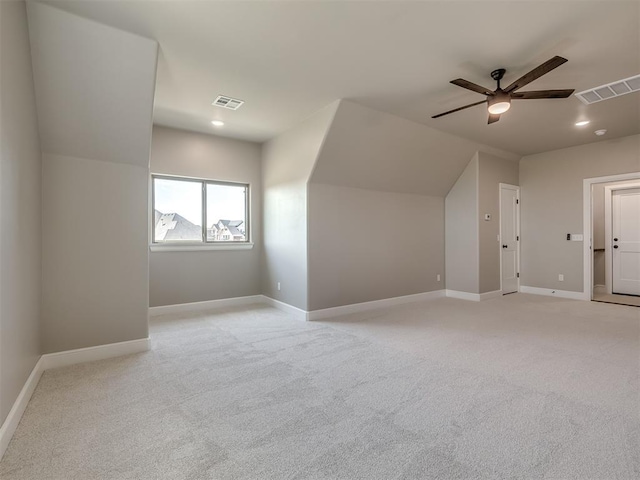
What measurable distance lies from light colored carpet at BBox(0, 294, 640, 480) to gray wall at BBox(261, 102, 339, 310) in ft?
3.89

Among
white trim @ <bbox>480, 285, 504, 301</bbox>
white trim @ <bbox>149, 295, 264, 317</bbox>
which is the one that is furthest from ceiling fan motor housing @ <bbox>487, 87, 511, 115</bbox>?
white trim @ <bbox>149, 295, 264, 317</bbox>

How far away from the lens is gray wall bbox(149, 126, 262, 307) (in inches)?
188

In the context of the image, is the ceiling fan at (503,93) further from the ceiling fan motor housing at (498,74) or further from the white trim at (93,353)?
the white trim at (93,353)

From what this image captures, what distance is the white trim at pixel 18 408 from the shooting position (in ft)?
5.73

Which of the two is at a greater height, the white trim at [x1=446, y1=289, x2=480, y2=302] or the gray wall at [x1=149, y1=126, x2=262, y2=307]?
the gray wall at [x1=149, y1=126, x2=262, y2=307]

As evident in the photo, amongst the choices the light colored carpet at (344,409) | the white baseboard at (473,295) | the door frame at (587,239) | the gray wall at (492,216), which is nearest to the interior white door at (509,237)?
the gray wall at (492,216)

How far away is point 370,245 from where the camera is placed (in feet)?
16.8

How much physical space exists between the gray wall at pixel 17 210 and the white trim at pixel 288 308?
9.26 feet

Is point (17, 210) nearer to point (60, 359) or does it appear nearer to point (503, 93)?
point (60, 359)

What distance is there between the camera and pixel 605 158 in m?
5.39

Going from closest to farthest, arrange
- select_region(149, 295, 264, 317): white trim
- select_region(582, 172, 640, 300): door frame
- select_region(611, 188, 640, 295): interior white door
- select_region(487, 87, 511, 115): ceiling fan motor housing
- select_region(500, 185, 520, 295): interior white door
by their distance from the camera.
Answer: select_region(487, 87, 511, 115): ceiling fan motor housing, select_region(149, 295, 264, 317): white trim, select_region(582, 172, 640, 300): door frame, select_region(611, 188, 640, 295): interior white door, select_region(500, 185, 520, 295): interior white door

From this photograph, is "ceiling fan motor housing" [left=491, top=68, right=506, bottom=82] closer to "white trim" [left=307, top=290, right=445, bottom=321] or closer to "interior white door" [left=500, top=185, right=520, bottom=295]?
"white trim" [left=307, top=290, right=445, bottom=321]

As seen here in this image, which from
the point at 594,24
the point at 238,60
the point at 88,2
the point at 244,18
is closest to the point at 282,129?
the point at 238,60

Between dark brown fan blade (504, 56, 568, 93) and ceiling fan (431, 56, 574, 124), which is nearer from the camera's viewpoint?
dark brown fan blade (504, 56, 568, 93)
